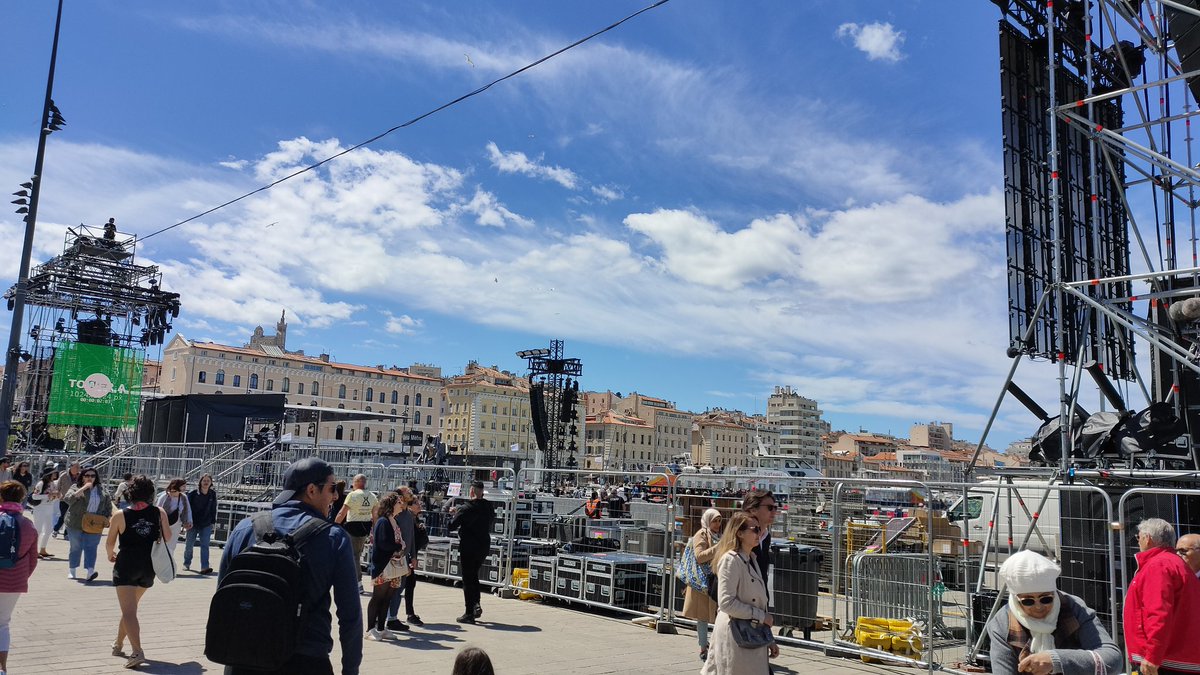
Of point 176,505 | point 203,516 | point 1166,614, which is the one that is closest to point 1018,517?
point 1166,614

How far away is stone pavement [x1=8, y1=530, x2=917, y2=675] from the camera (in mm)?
7656

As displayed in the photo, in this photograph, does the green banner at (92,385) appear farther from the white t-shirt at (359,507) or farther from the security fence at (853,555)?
the white t-shirt at (359,507)

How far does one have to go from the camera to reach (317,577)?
360 cm

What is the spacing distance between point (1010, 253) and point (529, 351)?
131 feet

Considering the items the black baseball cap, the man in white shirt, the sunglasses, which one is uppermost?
the black baseball cap

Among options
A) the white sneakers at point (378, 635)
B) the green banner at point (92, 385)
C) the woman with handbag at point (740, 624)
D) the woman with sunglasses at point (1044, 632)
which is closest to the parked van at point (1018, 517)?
the woman with handbag at point (740, 624)

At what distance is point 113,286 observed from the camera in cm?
3272

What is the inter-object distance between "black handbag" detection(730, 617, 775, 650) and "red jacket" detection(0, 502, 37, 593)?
5107 millimetres

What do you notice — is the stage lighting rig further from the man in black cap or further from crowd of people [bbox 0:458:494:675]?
the man in black cap

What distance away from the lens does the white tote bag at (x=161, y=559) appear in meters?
7.24

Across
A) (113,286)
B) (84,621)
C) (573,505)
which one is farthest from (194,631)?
(113,286)

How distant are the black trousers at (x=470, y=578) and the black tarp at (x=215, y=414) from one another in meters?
26.6

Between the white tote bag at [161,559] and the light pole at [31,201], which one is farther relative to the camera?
the light pole at [31,201]

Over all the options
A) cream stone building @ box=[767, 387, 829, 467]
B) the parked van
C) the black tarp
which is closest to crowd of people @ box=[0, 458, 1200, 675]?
the parked van
